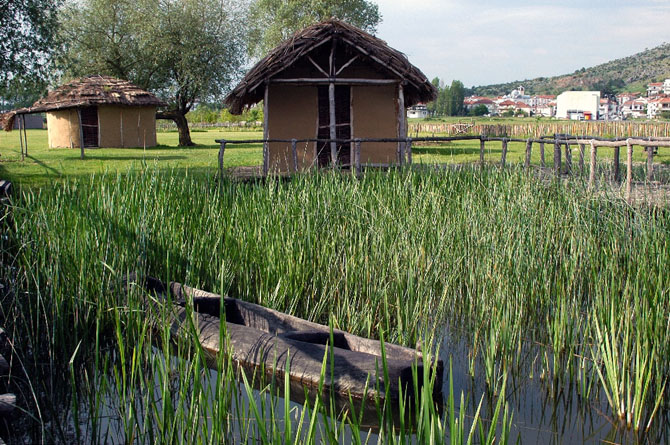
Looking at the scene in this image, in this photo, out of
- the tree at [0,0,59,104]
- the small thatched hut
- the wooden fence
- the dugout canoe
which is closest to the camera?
the dugout canoe

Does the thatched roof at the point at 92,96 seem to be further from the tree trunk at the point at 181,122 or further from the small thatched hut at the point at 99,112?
the tree trunk at the point at 181,122

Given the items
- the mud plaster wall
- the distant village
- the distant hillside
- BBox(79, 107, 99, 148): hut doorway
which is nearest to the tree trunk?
BBox(79, 107, 99, 148): hut doorway

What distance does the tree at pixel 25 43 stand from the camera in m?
13.0

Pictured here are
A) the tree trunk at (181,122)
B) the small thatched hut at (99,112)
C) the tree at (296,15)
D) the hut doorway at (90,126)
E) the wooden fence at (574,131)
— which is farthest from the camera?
the wooden fence at (574,131)

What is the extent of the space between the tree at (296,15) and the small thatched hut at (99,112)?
8543mm

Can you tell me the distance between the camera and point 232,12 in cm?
3009

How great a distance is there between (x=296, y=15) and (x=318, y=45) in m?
19.0

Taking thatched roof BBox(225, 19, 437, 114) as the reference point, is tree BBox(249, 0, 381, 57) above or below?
above

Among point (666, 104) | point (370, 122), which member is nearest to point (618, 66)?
point (666, 104)

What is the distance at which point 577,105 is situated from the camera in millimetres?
97625

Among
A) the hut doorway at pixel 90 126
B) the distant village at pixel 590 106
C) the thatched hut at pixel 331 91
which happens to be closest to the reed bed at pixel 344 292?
the thatched hut at pixel 331 91

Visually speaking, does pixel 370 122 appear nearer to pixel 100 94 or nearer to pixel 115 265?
pixel 115 265

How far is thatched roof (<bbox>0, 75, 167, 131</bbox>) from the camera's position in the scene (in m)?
22.7

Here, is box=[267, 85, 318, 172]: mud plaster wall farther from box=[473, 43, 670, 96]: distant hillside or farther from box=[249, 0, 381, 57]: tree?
box=[473, 43, 670, 96]: distant hillside
